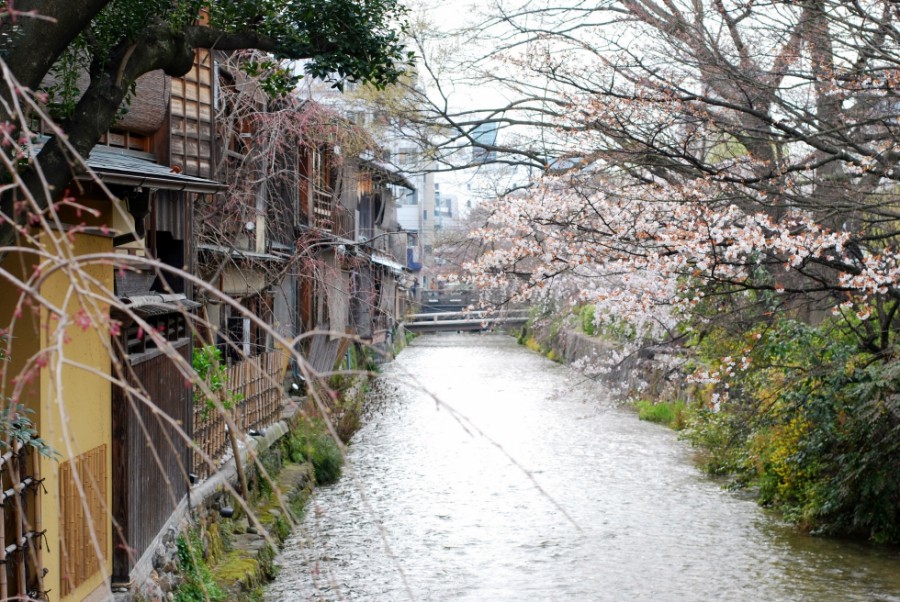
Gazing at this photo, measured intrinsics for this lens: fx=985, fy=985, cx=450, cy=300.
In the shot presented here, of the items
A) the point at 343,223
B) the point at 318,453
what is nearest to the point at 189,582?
the point at 318,453

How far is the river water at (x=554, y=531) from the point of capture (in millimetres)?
9844

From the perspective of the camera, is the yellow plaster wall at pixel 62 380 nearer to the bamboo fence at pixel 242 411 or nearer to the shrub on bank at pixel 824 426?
the bamboo fence at pixel 242 411

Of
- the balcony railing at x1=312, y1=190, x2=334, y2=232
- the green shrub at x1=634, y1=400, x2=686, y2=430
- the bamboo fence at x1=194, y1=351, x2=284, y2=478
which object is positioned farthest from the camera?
the green shrub at x1=634, y1=400, x2=686, y2=430

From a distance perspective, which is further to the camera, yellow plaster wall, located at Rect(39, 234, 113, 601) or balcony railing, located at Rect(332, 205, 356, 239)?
balcony railing, located at Rect(332, 205, 356, 239)

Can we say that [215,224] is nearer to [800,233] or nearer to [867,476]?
[800,233]

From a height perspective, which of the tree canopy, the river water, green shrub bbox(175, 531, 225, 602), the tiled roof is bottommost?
the river water

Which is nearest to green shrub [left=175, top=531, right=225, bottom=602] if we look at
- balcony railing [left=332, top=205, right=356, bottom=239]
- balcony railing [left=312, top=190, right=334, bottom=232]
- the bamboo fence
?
the bamboo fence

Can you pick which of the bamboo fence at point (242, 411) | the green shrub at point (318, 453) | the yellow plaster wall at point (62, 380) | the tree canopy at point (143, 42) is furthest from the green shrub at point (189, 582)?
the green shrub at point (318, 453)

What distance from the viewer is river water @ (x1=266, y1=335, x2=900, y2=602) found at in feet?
32.3

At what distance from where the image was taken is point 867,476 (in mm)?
10992

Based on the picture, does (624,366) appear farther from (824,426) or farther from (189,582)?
(189,582)

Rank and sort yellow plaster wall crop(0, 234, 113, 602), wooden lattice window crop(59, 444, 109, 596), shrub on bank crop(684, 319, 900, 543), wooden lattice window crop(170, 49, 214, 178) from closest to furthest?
1. yellow plaster wall crop(0, 234, 113, 602)
2. wooden lattice window crop(59, 444, 109, 596)
3. wooden lattice window crop(170, 49, 214, 178)
4. shrub on bank crop(684, 319, 900, 543)

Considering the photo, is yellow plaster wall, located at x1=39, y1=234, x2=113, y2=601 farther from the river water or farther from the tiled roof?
the river water

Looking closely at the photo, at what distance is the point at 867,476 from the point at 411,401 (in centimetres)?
1476
